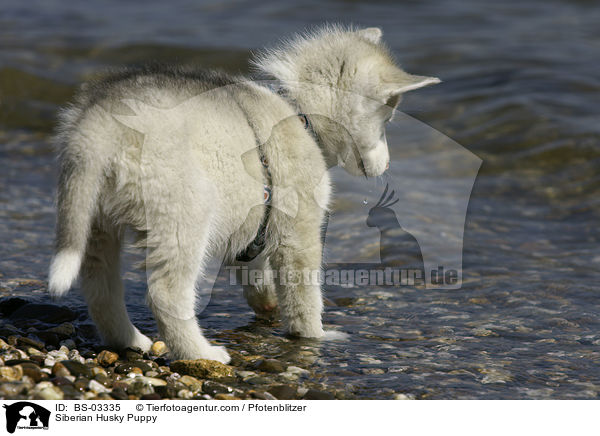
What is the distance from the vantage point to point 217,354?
4.16 m

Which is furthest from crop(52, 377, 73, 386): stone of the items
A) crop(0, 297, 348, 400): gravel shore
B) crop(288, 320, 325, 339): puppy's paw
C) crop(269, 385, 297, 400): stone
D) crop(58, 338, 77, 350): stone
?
crop(288, 320, 325, 339): puppy's paw

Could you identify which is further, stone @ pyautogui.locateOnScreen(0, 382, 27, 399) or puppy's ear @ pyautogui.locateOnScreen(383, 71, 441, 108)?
puppy's ear @ pyautogui.locateOnScreen(383, 71, 441, 108)

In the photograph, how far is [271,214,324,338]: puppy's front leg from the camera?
4480 millimetres

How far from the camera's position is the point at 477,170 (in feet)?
29.1

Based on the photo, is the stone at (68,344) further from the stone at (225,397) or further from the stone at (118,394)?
the stone at (225,397)

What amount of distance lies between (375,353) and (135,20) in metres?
11.9

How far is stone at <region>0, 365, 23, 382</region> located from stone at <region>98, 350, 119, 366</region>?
47 centimetres

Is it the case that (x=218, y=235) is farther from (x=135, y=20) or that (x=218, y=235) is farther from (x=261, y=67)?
(x=135, y=20)

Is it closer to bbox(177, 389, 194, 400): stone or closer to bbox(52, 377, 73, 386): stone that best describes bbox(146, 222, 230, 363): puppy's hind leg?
bbox(177, 389, 194, 400): stone

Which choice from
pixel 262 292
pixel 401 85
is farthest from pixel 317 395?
pixel 401 85

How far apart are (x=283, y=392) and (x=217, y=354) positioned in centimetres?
52

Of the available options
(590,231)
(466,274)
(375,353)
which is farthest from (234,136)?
(590,231)
